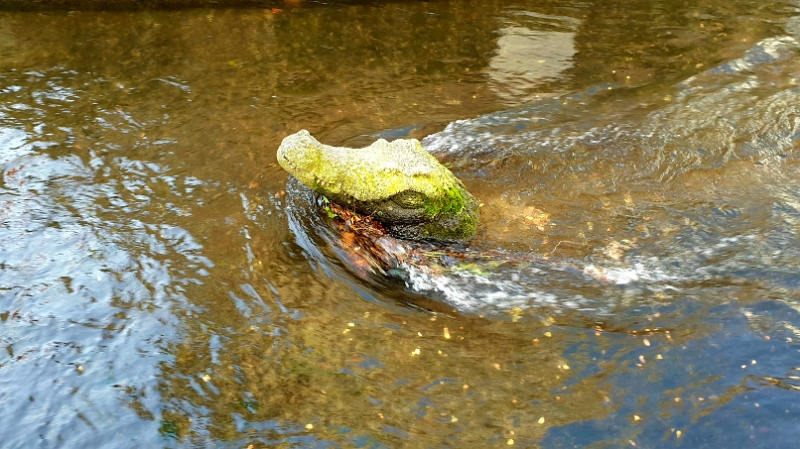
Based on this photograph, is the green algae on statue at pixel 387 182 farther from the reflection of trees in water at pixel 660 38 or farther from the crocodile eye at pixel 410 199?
the reflection of trees in water at pixel 660 38

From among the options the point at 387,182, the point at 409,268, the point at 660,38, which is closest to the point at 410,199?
the point at 387,182

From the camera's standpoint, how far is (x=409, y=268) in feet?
14.1

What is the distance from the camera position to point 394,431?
10.8ft

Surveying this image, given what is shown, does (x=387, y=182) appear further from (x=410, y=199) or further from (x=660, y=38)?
(x=660, y=38)

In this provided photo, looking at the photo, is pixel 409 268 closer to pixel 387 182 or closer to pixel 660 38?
pixel 387 182

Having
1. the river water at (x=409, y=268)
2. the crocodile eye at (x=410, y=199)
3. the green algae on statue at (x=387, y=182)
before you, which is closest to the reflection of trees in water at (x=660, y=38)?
the river water at (x=409, y=268)

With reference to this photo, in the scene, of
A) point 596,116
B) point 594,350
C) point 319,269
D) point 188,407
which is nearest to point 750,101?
point 596,116

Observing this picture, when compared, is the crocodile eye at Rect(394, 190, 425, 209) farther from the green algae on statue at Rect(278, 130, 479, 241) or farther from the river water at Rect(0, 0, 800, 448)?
the river water at Rect(0, 0, 800, 448)

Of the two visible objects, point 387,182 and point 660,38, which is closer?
point 387,182

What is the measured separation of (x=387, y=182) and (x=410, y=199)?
195 millimetres

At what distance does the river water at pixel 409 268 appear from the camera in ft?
11.2

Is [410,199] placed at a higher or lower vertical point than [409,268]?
higher

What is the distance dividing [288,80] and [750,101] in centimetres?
451

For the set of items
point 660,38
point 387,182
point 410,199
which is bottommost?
point 410,199
